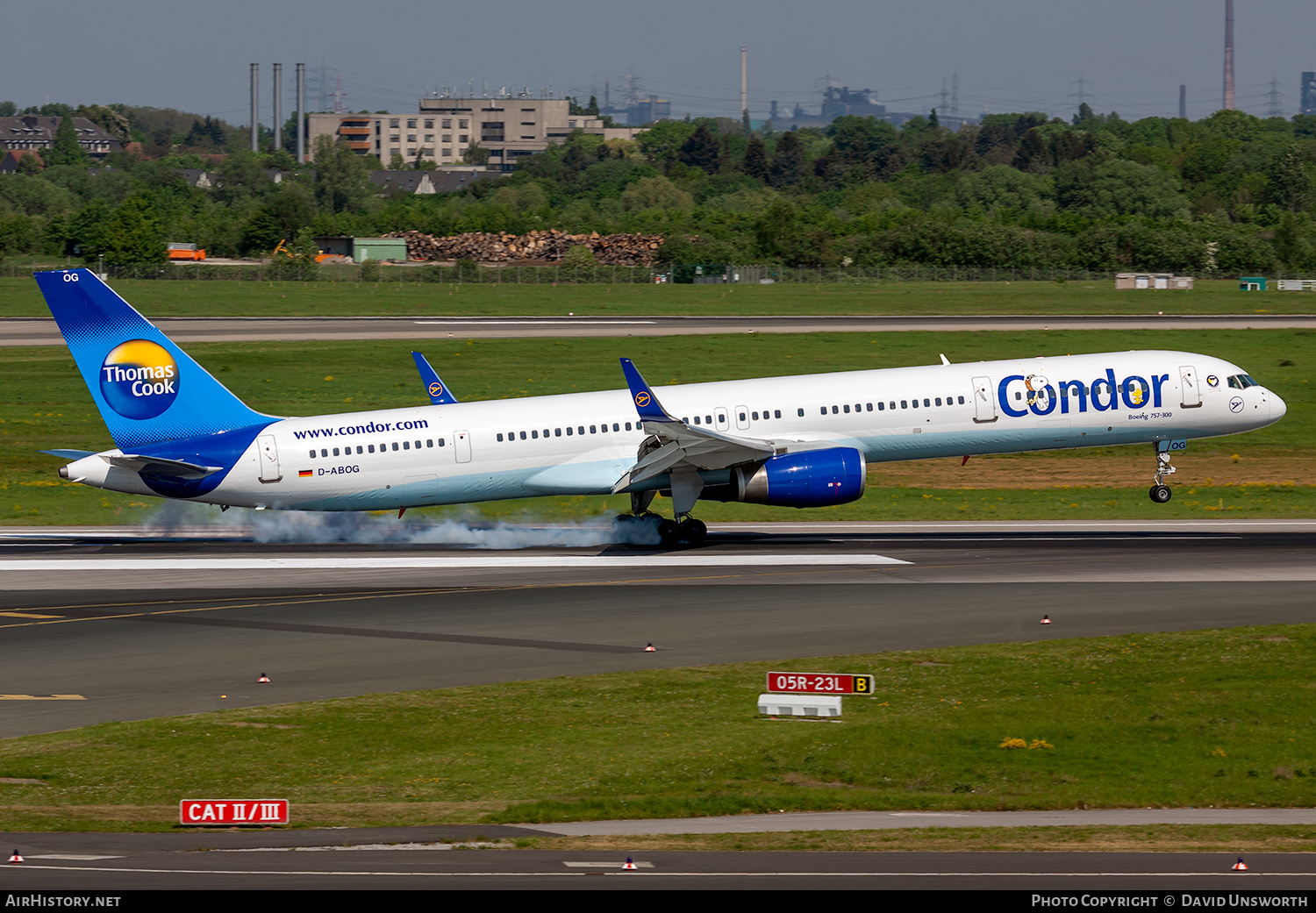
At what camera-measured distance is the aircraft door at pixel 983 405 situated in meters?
44.7

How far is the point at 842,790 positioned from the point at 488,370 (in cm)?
6255

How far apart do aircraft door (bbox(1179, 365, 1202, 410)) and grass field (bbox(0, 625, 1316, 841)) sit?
59.2 feet

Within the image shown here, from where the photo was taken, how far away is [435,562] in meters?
42.2

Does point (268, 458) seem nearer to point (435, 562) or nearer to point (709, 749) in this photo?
point (435, 562)

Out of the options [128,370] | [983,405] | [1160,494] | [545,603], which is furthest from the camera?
[1160,494]

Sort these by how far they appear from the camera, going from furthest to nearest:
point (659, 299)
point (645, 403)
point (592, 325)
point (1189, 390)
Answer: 1. point (659, 299)
2. point (592, 325)
3. point (1189, 390)
4. point (645, 403)

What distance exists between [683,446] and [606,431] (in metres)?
3.17

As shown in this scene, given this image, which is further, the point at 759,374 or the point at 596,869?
the point at 759,374

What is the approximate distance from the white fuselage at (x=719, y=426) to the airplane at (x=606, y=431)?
0.17 ft

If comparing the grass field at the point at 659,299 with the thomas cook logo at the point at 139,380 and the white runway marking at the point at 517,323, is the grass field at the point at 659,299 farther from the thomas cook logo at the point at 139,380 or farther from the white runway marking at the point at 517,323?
the thomas cook logo at the point at 139,380

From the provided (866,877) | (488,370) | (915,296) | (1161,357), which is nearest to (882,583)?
(1161,357)

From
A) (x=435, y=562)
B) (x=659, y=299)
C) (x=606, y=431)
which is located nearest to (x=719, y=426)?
(x=606, y=431)

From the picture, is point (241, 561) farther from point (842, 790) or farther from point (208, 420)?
point (842, 790)

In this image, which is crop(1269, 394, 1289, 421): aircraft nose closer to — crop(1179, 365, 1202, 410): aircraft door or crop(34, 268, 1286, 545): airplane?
crop(34, 268, 1286, 545): airplane
